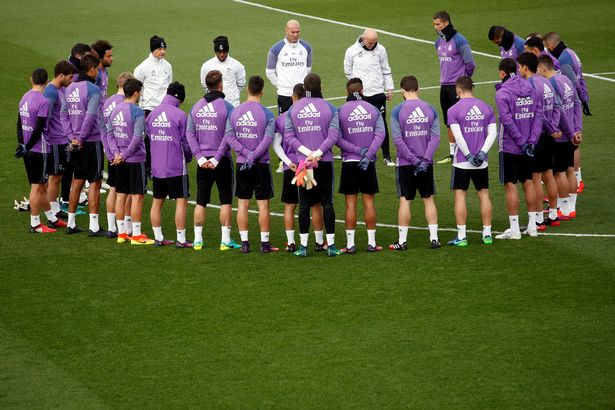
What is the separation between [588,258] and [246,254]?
4.78 m

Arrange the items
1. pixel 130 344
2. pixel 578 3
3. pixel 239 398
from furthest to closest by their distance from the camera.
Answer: pixel 578 3, pixel 130 344, pixel 239 398

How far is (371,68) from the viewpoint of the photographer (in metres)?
20.8

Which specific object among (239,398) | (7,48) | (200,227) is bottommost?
(239,398)

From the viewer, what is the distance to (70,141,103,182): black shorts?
17.1m

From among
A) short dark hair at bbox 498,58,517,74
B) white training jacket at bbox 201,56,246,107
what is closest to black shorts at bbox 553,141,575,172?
short dark hair at bbox 498,58,517,74

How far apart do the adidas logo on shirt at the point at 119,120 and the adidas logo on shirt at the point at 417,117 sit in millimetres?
4132

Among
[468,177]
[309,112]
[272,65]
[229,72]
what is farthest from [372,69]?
[309,112]

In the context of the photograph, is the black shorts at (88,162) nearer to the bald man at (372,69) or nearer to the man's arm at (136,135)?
the man's arm at (136,135)

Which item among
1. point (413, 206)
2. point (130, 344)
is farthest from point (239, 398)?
point (413, 206)

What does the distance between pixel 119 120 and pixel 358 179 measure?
362cm

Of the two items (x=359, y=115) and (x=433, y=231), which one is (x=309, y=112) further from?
A: (x=433, y=231)

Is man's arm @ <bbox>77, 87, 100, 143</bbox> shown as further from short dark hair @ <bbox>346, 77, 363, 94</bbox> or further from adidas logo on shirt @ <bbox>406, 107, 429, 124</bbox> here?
adidas logo on shirt @ <bbox>406, 107, 429, 124</bbox>

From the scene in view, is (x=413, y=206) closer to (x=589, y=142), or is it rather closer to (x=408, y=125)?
(x=408, y=125)

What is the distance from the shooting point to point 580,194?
61.6ft
